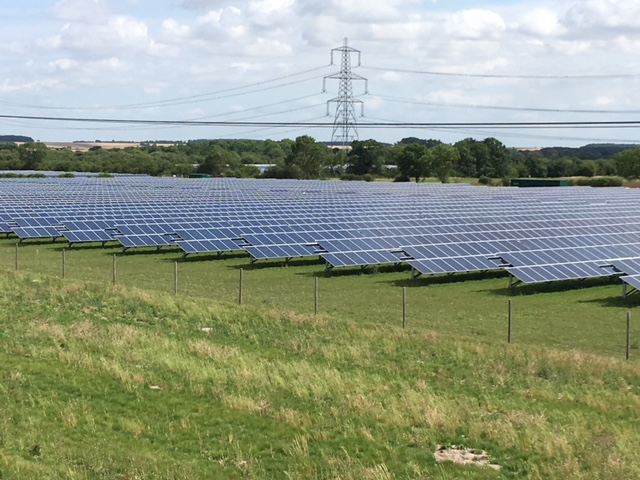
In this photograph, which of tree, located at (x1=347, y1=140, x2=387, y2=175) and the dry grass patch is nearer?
the dry grass patch

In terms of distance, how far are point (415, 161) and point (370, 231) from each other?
297 feet

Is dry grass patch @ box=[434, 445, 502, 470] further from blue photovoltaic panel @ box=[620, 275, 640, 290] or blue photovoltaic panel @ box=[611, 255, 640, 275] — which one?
blue photovoltaic panel @ box=[611, 255, 640, 275]

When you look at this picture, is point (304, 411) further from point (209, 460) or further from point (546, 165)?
point (546, 165)

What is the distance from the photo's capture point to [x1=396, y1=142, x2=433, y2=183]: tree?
427ft

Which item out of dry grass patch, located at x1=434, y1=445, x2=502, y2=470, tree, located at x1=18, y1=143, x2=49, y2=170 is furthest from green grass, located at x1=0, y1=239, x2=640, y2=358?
tree, located at x1=18, y1=143, x2=49, y2=170

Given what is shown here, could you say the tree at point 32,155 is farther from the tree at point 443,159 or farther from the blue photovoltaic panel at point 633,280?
the blue photovoltaic panel at point 633,280

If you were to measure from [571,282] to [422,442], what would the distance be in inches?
837

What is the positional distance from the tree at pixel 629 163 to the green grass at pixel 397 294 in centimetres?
10248

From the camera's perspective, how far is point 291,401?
13.4 metres

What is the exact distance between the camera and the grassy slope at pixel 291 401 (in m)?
10.4

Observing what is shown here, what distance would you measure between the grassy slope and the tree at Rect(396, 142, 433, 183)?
111230 mm

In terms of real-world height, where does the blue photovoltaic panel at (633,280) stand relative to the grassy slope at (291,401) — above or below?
above

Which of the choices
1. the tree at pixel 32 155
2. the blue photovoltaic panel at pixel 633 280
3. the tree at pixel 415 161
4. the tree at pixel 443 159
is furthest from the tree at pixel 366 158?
the blue photovoltaic panel at pixel 633 280

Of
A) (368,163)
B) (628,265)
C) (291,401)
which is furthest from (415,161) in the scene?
(291,401)
